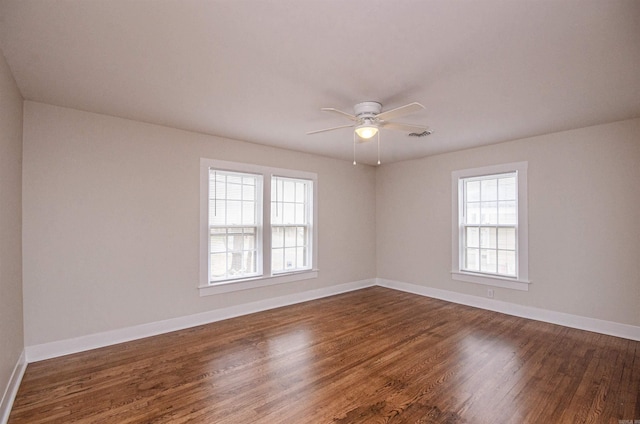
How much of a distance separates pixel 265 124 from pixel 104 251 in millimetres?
2310

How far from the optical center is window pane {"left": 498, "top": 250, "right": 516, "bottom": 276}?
4567mm

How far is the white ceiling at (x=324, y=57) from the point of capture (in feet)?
5.63

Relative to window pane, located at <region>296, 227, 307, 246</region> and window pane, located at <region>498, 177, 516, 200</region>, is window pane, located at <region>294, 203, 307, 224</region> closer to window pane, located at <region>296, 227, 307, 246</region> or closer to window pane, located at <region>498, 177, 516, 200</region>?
window pane, located at <region>296, 227, 307, 246</region>

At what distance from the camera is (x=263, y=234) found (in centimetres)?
472

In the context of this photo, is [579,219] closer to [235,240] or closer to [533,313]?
[533,313]

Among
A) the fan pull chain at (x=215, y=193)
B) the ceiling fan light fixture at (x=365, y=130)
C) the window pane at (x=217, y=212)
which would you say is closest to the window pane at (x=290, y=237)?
the window pane at (x=217, y=212)

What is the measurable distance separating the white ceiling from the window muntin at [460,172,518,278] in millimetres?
1364

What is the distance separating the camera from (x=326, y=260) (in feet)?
18.3

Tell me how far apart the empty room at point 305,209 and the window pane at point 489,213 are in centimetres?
5

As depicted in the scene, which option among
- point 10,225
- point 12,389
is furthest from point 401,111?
point 12,389

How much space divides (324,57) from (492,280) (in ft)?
13.9

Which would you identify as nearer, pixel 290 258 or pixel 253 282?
pixel 253 282

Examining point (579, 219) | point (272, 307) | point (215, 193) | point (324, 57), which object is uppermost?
point (324, 57)

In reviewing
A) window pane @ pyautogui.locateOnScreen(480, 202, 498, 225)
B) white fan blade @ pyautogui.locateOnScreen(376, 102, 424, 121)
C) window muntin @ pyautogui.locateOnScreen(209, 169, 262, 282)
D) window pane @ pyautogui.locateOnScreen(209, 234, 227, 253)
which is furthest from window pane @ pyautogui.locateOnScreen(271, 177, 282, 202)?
window pane @ pyautogui.locateOnScreen(480, 202, 498, 225)
